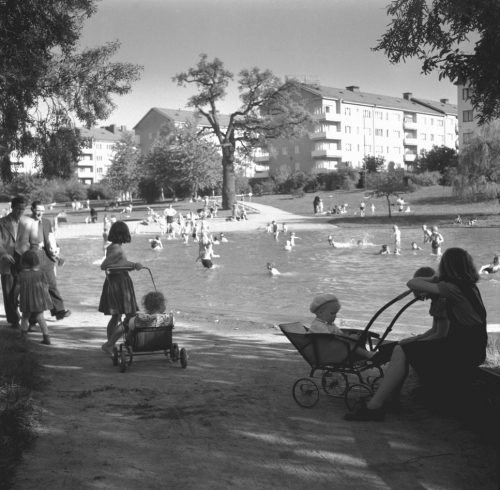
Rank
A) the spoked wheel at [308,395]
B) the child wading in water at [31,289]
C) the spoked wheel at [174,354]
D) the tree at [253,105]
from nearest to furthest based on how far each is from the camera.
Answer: the spoked wheel at [308,395]
the spoked wheel at [174,354]
the child wading in water at [31,289]
the tree at [253,105]

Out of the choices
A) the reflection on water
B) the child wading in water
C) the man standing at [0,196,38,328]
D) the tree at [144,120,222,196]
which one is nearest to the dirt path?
the child wading in water

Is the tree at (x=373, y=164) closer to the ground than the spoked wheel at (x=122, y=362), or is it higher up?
higher up

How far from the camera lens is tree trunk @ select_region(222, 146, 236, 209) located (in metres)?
61.6

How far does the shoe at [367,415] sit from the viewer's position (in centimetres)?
556

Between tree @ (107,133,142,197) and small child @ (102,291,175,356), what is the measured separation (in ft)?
264

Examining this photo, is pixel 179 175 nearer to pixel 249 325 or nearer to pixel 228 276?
pixel 228 276

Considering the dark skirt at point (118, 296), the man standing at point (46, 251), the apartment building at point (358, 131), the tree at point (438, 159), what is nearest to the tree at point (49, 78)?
the man standing at point (46, 251)

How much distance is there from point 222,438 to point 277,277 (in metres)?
13.9

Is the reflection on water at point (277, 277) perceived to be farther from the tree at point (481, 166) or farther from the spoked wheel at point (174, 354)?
the tree at point (481, 166)

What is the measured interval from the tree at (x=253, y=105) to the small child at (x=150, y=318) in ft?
171

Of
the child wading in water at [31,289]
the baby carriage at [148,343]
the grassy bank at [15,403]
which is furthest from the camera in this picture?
the child wading in water at [31,289]

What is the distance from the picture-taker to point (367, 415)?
558cm

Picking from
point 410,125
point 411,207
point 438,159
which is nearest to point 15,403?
point 411,207

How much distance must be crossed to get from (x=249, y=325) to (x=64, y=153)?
12.5ft
